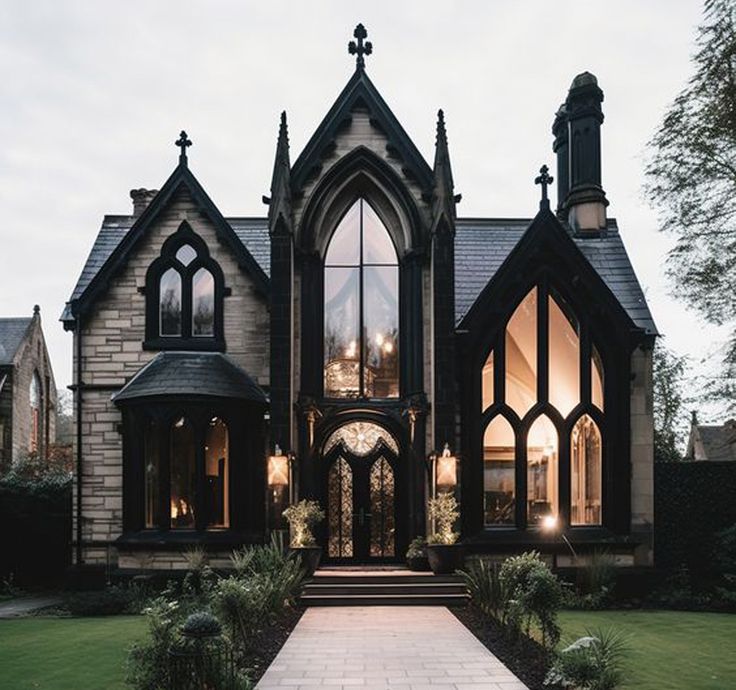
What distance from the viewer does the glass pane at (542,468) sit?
18172mm

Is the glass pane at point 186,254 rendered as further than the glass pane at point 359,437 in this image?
Yes

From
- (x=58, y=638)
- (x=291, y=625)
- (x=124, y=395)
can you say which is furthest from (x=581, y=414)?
(x=58, y=638)

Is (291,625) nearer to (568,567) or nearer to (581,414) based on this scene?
(568,567)

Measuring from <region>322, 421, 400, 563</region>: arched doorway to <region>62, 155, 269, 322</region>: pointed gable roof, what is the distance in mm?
3944

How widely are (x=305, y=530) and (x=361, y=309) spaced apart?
505 centimetres

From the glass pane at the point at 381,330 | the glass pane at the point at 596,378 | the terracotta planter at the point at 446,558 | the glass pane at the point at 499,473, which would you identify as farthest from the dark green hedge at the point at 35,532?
the glass pane at the point at 596,378

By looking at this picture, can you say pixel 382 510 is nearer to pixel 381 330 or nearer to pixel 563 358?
pixel 381 330

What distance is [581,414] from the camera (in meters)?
18.3

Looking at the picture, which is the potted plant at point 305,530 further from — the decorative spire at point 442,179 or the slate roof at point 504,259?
the decorative spire at point 442,179

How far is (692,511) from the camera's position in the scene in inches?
728

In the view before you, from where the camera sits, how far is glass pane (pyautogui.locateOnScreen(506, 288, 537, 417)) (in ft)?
60.1

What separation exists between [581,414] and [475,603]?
549 centimetres

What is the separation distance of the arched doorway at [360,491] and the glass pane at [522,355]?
2.89 m

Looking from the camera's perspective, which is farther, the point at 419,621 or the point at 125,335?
the point at 125,335
